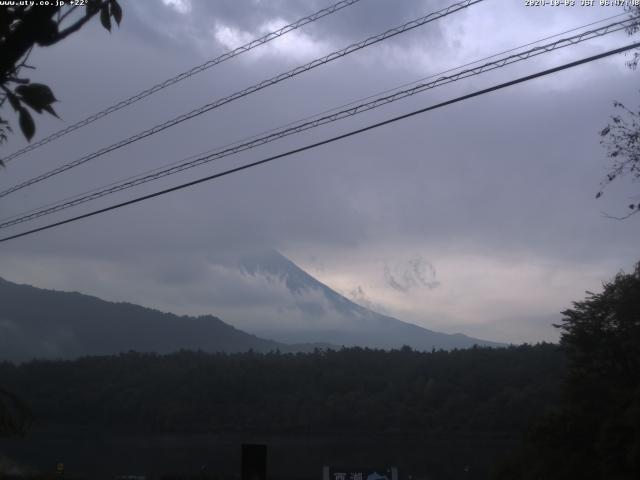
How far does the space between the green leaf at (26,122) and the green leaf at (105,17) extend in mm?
722

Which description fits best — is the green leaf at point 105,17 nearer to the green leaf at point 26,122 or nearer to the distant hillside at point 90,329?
the green leaf at point 26,122

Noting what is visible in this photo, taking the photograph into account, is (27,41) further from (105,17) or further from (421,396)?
(421,396)

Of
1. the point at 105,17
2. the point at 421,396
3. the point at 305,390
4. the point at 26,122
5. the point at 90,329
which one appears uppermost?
the point at 90,329

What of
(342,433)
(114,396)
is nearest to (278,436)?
(342,433)

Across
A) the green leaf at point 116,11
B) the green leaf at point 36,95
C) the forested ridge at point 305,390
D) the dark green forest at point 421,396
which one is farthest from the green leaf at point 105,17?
the forested ridge at point 305,390

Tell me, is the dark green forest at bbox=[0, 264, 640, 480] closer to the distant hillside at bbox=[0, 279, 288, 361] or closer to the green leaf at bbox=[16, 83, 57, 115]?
the green leaf at bbox=[16, 83, 57, 115]

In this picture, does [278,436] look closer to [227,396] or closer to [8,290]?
[227,396]

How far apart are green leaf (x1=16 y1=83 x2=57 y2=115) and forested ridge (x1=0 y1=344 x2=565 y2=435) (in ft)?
175

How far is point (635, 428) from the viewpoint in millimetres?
21016

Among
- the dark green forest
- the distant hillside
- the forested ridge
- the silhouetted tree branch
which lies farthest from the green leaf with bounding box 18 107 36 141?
the distant hillside

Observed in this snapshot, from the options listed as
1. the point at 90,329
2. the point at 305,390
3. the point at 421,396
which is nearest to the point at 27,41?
the point at 421,396

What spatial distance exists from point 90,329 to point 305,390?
80.0 metres

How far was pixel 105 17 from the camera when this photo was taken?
4.26 meters

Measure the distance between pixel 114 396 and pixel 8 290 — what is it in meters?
63.7
